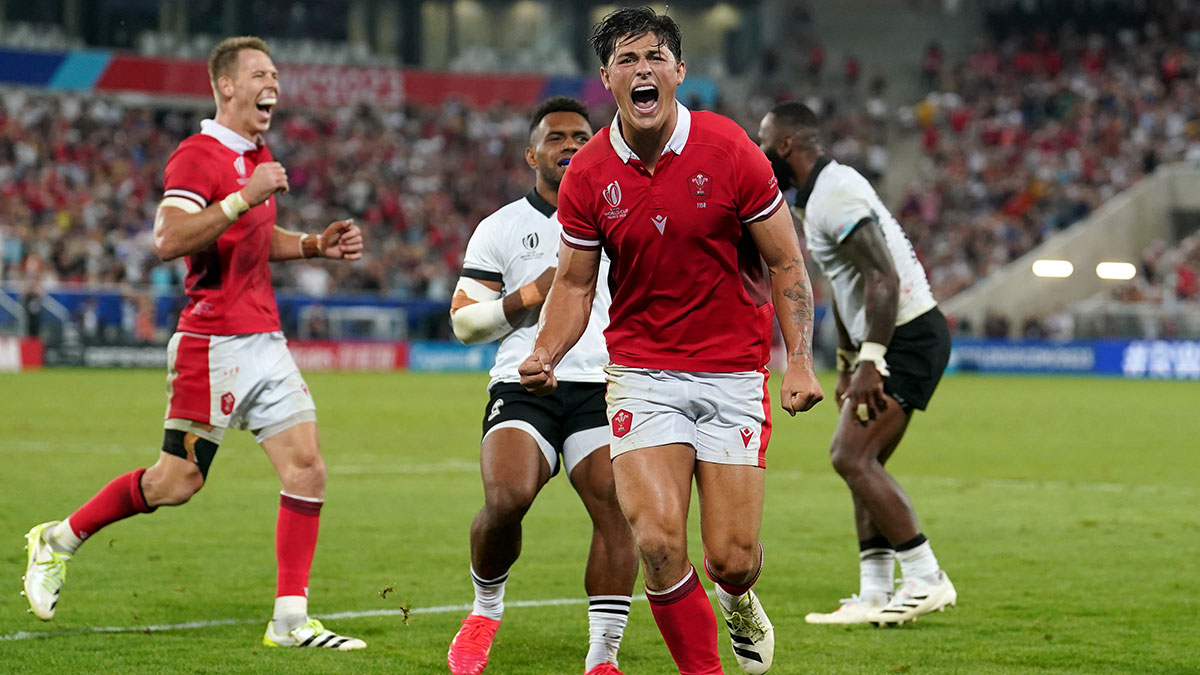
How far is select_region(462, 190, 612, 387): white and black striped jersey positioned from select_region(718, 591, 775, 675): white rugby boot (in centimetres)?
139

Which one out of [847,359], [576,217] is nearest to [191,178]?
[576,217]

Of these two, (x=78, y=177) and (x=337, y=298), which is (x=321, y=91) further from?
(x=337, y=298)

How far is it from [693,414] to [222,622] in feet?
10.0

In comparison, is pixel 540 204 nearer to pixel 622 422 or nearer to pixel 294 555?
pixel 622 422

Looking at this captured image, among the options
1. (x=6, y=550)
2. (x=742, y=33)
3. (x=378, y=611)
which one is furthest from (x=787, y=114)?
(x=742, y=33)

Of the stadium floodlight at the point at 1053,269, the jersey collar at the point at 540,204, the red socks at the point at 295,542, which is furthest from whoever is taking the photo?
the stadium floodlight at the point at 1053,269

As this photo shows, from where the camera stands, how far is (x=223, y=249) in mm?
A: 7223

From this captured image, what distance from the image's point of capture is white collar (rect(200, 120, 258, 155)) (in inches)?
290

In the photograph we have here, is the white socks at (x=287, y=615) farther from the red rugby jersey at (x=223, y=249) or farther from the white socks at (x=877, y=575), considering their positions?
the white socks at (x=877, y=575)

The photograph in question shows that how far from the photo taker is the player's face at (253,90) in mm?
7336

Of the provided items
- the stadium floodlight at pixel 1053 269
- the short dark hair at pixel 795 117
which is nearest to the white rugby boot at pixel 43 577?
the short dark hair at pixel 795 117

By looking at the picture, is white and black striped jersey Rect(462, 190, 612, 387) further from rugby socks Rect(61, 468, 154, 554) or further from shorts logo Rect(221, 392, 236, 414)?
rugby socks Rect(61, 468, 154, 554)

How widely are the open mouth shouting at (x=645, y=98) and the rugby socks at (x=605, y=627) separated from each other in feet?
6.67

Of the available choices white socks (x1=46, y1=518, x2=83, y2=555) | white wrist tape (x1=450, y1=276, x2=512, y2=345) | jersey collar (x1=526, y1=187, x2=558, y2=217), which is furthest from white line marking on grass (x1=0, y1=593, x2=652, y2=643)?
jersey collar (x1=526, y1=187, x2=558, y2=217)
